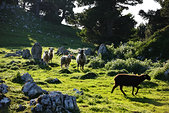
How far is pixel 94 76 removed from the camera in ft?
63.4

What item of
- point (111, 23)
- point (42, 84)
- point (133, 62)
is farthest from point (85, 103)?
point (111, 23)

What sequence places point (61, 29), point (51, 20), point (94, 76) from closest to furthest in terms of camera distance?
point (94, 76) < point (61, 29) < point (51, 20)

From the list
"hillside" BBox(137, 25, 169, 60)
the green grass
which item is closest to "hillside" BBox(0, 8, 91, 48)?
"hillside" BBox(137, 25, 169, 60)

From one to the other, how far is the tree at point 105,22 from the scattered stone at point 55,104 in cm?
3093

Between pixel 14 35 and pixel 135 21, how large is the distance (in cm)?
3521

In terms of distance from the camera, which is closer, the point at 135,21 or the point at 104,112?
the point at 104,112

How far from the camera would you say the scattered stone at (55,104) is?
7078 mm

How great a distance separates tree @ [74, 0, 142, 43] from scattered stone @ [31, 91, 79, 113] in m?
30.9

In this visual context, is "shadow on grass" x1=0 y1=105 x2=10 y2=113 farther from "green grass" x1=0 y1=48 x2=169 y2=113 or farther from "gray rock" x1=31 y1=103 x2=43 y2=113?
"gray rock" x1=31 y1=103 x2=43 y2=113

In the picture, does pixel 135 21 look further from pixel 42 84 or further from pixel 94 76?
pixel 42 84

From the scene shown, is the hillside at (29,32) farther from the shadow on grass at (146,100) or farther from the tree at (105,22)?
the shadow on grass at (146,100)

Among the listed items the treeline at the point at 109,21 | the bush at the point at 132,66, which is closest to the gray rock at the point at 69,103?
the bush at the point at 132,66

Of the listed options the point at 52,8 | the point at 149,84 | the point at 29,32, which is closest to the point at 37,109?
the point at 149,84

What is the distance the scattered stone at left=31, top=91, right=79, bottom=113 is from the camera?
23.2 feet
